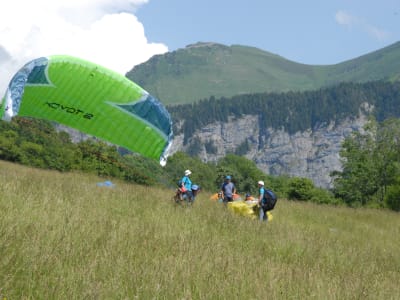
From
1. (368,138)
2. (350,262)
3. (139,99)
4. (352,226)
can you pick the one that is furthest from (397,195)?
(350,262)

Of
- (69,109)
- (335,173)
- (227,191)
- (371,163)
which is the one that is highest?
(69,109)

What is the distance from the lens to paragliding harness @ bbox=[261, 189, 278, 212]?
11289mm

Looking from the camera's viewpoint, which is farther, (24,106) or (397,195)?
(397,195)

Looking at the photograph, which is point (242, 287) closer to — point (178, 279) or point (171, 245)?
point (178, 279)

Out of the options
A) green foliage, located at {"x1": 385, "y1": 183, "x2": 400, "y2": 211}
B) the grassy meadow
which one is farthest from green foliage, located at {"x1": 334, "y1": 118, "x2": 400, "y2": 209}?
the grassy meadow

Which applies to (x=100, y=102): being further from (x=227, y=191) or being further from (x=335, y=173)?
(x=335, y=173)

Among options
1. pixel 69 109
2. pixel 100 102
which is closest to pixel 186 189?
pixel 100 102

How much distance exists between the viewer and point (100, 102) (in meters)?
12.7

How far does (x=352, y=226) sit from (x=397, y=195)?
31.1 m

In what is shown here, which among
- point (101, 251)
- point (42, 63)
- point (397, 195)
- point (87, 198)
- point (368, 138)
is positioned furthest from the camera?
point (368, 138)

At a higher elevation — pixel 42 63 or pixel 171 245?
pixel 42 63

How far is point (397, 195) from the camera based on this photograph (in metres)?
42.7

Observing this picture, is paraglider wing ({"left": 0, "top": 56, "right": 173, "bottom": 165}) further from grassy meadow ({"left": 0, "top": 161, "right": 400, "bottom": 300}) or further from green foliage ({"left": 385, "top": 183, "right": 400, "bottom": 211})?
green foliage ({"left": 385, "top": 183, "right": 400, "bottom": 211})

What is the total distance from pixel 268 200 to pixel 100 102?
537 cm
